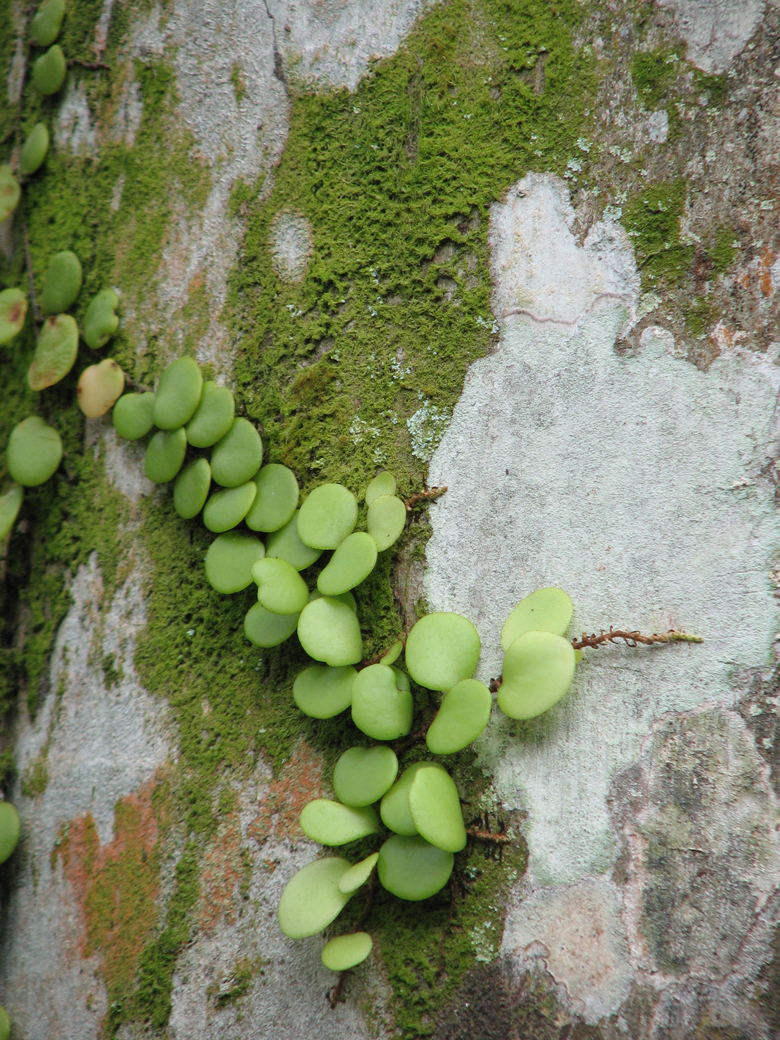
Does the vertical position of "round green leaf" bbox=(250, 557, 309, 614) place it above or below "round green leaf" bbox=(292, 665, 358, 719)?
above

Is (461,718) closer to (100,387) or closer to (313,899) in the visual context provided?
(313,899)

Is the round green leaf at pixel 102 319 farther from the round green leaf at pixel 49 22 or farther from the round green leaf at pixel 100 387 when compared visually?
the round green leaf at pixel 49 22

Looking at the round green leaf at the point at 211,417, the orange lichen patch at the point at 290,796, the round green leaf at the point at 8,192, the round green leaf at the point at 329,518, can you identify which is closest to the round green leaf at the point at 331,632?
the round green leaf at the point at 329,518

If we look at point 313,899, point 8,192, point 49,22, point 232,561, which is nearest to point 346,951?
point 313,899

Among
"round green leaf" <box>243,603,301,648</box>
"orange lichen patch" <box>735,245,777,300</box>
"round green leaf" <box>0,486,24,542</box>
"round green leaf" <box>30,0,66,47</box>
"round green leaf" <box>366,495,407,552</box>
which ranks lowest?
"round green leaf" <box>243,603,301,648</box>

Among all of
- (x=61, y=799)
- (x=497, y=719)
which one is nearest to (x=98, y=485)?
(x=61, y=799)

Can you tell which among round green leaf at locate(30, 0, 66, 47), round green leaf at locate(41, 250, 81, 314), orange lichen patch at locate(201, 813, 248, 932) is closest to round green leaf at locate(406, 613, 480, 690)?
orange lichen patch at locate(201, 813, 248, 932)

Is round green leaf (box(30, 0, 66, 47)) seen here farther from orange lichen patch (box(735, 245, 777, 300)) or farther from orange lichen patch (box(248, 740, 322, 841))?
orange lichen patch (box(248, 740, 322, 841))

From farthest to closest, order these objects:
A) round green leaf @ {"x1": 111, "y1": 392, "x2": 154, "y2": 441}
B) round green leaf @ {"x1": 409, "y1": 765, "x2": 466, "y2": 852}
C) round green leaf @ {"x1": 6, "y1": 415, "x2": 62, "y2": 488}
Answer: round green leaf @ {"x1": 6, "y1": 415, "x2": 62, "y2": 488} < round green leaf @ {"x1": 111, "y1": 392, "x2": 154, "y2": 441} < round green leaf @ {"x1": 409, "y1": 765, "x2": 466, "y2": 852}
